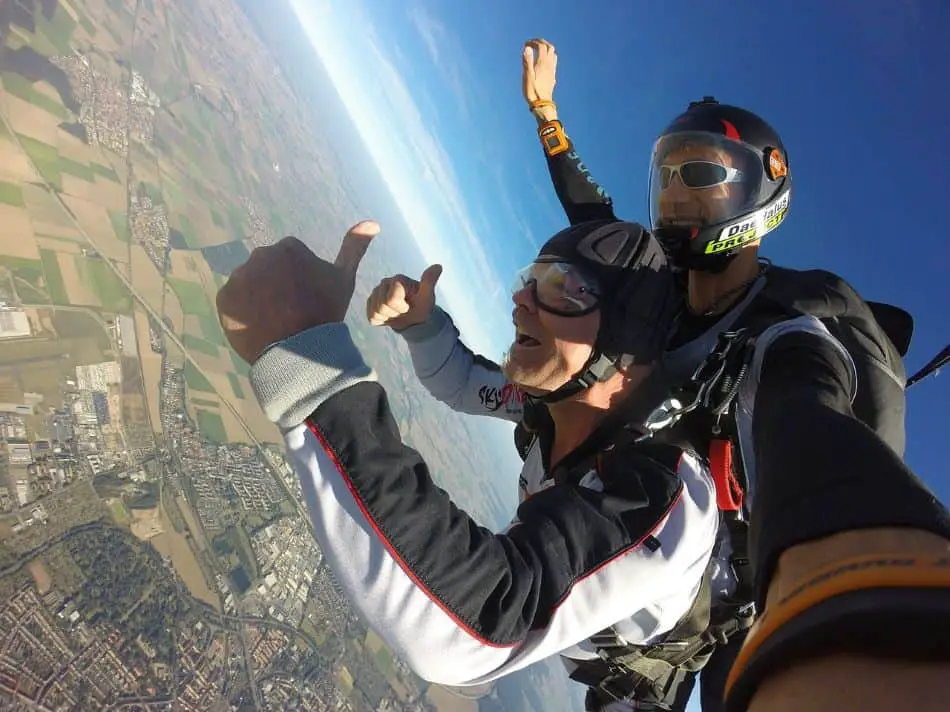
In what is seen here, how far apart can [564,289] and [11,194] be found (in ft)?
79.5

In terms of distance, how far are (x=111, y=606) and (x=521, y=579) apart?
1847 centimetres

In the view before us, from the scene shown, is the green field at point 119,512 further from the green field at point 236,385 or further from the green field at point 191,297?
the green field at point 191,297

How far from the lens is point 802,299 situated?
1566mm

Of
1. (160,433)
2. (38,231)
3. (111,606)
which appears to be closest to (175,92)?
(38,231)

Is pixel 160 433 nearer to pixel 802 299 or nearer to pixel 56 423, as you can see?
pixel 56 423

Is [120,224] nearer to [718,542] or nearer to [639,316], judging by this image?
[639,316]

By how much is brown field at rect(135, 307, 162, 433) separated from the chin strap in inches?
869

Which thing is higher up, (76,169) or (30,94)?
(30,94)

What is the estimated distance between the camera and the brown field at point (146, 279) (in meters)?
22.7

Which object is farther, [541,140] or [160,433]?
[160,433]

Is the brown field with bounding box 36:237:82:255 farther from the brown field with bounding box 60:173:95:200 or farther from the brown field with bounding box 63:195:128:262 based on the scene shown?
the brown field with bounding box 60:173:95:200

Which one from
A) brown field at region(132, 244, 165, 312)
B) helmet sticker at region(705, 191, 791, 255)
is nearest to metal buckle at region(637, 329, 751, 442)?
helmet sticker at region(705, 191, 791, 255)

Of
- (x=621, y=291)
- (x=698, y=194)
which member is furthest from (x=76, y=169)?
(x=621, y=291)

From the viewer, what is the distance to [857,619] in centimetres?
41
